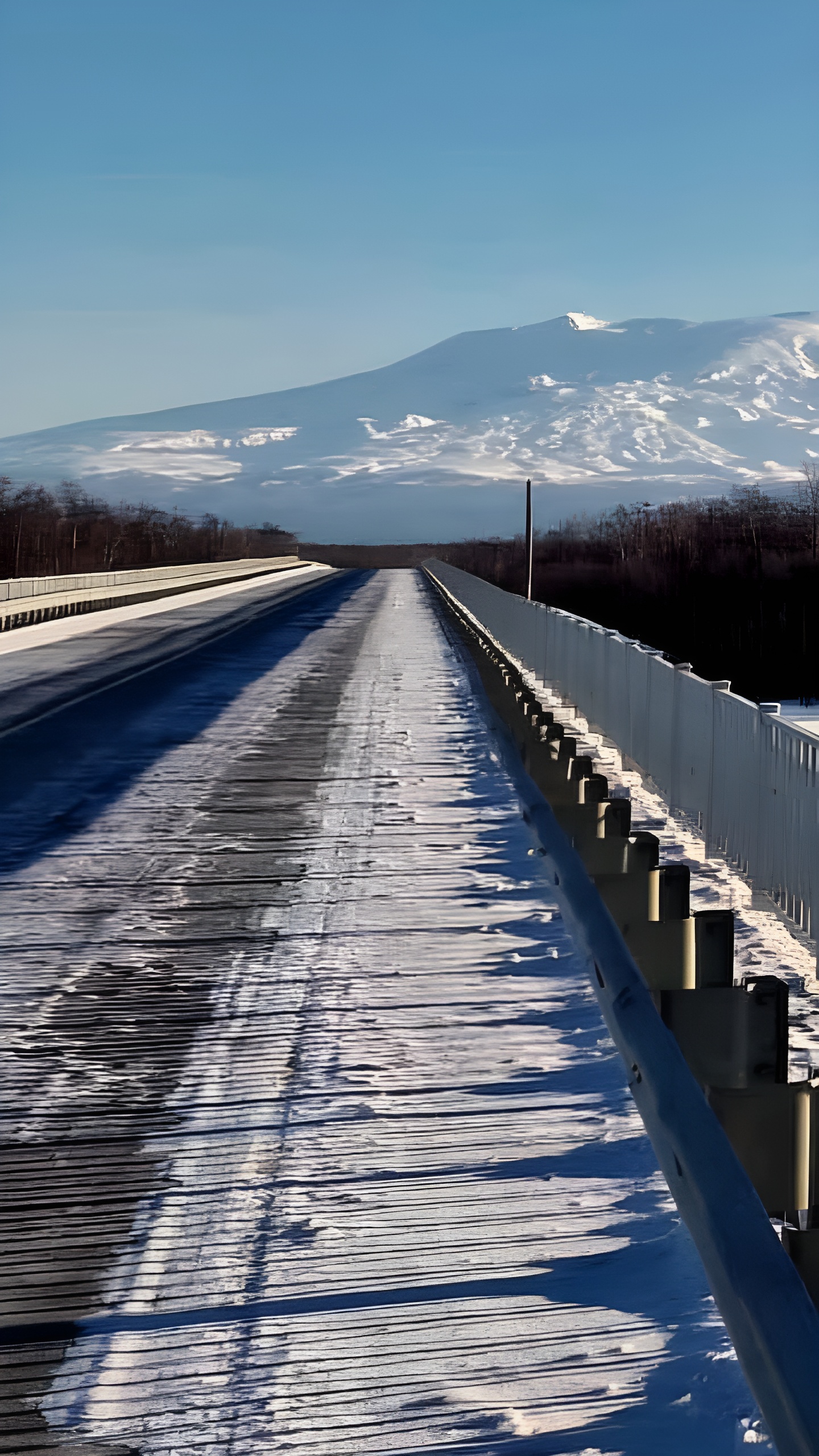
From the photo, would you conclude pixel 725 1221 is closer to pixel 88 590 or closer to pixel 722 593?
pixel 88 590

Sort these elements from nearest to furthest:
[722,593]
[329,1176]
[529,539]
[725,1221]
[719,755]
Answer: [725,1221] < [329,1176] < [719,755] < [529,539] < [722,593]

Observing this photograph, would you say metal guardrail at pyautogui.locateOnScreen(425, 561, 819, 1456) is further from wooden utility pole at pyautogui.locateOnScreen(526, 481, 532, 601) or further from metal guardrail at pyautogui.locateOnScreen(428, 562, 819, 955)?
wooden utility pole at pyautogui.locateOnScreen(526, 481, 532, 601)

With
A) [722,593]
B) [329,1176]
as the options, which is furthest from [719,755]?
[722,593]

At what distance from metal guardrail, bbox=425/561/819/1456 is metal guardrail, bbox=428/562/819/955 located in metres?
2.92

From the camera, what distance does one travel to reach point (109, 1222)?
14.1 feet

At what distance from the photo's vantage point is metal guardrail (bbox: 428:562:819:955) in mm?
8727

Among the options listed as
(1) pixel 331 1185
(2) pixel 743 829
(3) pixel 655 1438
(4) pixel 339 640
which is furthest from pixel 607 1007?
(4) pixel 339 640

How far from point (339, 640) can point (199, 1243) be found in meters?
30.7

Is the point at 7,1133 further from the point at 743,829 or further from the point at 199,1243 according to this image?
the point at 743,829

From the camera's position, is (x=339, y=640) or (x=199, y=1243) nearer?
(x=199, y=1243)

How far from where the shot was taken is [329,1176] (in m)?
4.59

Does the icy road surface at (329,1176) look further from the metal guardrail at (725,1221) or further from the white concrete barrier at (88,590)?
the white concrete barrier at (88,590)

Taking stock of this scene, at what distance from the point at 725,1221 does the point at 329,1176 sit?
1421 millimetres

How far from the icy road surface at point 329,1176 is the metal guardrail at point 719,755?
155 cm
